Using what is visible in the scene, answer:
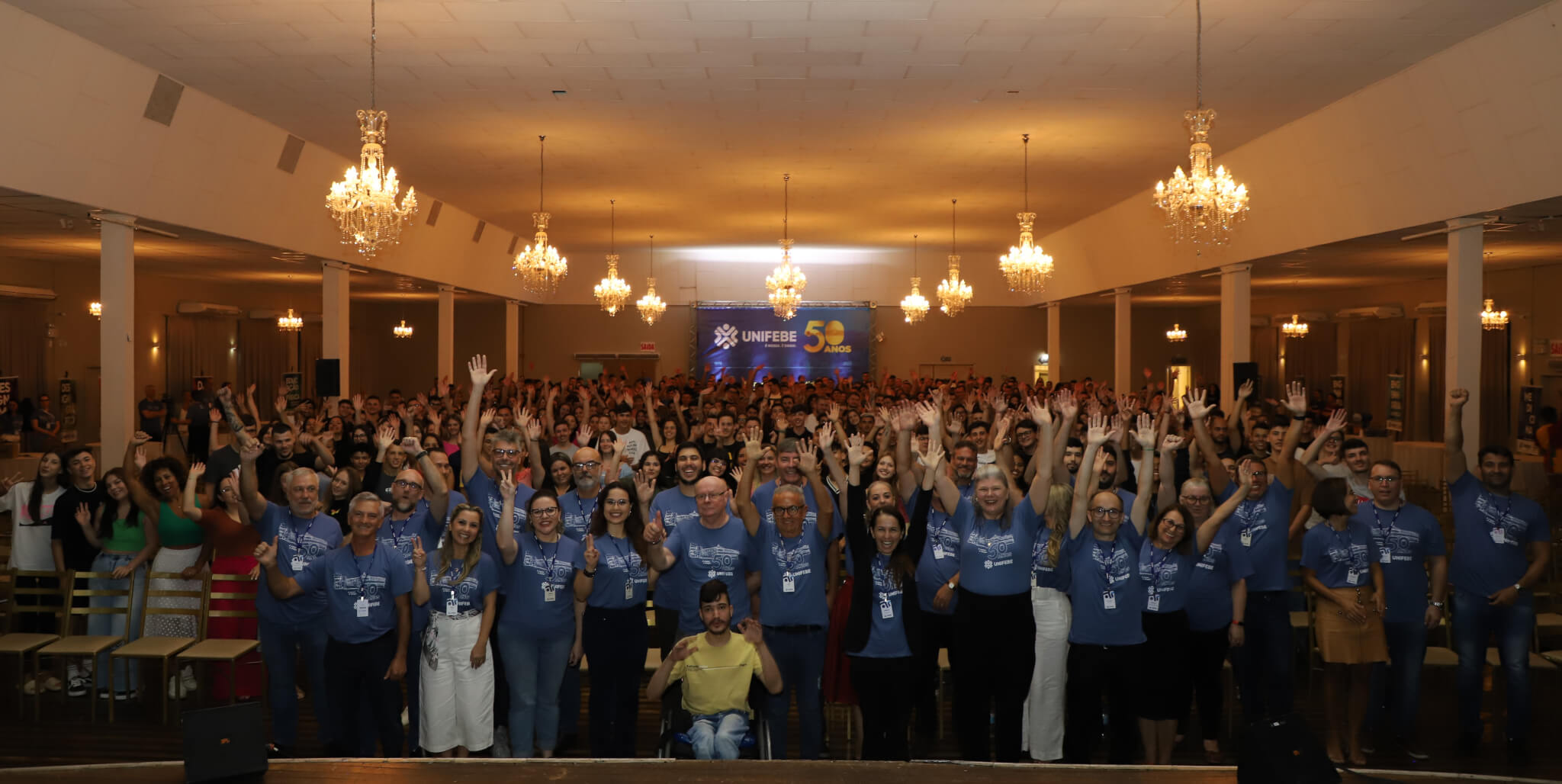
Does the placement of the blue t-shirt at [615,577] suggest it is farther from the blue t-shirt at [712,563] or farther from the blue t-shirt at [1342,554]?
the blue t-shirt at [1342,554]

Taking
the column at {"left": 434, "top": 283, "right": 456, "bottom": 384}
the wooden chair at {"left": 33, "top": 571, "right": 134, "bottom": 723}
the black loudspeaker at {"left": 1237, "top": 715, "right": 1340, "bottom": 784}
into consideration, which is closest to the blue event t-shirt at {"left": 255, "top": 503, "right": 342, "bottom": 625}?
the wooden chair at {"left": 33, "top": 571, "right": 134, "bottom": 723}

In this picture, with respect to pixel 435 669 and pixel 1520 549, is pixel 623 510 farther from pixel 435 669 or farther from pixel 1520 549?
pixel 1520 549

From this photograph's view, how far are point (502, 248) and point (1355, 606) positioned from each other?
676 inches

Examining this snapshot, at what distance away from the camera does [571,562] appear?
15.6ft

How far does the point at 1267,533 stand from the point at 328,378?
36.6ft

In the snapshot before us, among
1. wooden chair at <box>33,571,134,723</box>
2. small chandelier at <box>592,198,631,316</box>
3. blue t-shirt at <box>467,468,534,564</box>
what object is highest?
small chandelier at <box>592,198,631,316</box>

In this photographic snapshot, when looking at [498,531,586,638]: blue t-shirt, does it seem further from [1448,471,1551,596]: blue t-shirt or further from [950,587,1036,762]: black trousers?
[1448,471,1551,596]: blue t-shirt

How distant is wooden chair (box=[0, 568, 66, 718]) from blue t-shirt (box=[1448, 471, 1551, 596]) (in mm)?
7547

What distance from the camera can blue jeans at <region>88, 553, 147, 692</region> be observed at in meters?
6.01

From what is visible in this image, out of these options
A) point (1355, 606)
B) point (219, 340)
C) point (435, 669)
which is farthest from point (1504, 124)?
point (219, 340)

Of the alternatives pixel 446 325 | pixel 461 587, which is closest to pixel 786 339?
pixel 446 325

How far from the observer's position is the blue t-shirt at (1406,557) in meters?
5.06

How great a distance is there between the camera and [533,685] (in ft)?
15.4

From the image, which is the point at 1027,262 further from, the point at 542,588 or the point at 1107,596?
the point at 542,588
